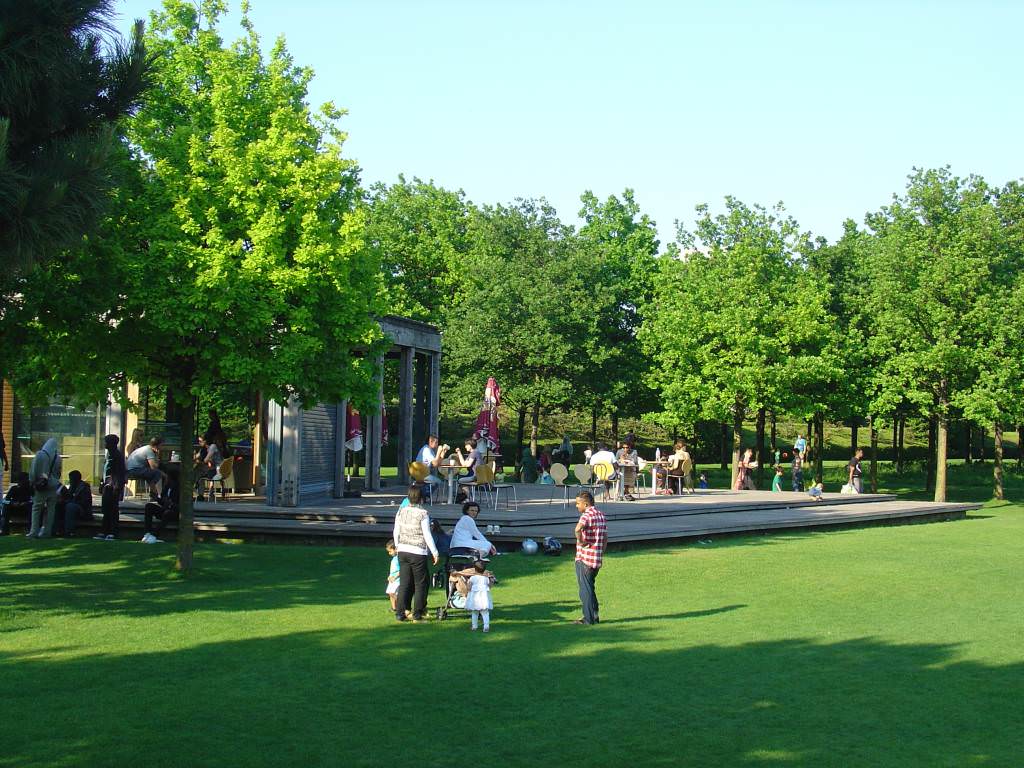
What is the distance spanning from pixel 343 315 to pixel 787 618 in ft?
26.7

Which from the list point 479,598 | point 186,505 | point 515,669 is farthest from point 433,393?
point 515,669

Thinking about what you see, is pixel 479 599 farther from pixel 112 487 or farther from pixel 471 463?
pixel 471 463

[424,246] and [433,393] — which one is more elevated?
[424,246]

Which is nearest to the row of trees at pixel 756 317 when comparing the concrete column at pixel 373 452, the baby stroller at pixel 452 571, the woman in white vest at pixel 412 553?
the concrete column at pixel 373 452

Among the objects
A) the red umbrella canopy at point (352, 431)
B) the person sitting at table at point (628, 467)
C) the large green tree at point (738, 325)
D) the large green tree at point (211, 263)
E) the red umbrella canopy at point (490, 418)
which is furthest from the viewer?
the large green tree at point (738, 325)

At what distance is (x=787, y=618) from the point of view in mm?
13641

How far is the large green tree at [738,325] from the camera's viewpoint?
135ft

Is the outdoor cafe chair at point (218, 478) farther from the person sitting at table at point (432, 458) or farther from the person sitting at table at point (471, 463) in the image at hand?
the person sitting at table at point (471, 463)

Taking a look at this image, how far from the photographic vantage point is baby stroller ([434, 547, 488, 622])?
13282mm

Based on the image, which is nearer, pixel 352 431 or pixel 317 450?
pixel 317 450

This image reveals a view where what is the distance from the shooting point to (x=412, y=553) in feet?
42.4

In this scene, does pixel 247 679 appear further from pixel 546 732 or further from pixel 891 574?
pixel 891 574

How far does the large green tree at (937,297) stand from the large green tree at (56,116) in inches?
1295

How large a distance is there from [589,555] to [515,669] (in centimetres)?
279
